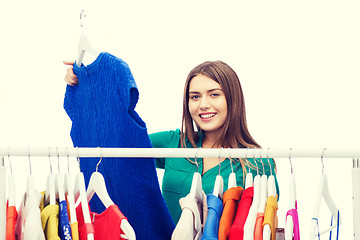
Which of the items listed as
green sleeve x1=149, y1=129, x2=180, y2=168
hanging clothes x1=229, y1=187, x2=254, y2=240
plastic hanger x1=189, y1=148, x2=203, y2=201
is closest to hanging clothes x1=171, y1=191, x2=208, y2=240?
plastic hanger x1=189, y1=148, x2=203, y2=201

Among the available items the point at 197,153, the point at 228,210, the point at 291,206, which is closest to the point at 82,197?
the point at 197,153

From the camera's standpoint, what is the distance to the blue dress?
3109 mm

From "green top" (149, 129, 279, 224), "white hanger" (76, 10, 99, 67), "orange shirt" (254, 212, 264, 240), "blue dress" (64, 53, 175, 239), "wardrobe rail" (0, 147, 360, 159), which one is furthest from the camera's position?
"green top" (149, 129, 279, 224)

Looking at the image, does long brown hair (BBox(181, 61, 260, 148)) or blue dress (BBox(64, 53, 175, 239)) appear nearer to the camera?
blue dress (BBox(64, 53, 175, 239))

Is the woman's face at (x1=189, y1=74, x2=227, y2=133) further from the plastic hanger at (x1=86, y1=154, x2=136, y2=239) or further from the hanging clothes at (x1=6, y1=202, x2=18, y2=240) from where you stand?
the hanging clothes at (x1=6, y1=202, x2=18, y2=240)

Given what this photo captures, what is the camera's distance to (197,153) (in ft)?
9.35

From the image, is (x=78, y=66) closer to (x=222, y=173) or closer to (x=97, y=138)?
(x=97, y=138)

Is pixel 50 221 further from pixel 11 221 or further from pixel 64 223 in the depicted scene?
pixel 11 221

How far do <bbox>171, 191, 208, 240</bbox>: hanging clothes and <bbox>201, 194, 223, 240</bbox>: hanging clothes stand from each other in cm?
6

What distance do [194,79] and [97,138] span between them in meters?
0.77

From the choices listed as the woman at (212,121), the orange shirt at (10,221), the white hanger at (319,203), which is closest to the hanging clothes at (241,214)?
the white hanger at (319,203)

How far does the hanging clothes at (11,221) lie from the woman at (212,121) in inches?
39.3

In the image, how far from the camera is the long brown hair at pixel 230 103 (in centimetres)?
368

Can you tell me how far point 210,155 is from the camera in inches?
113
